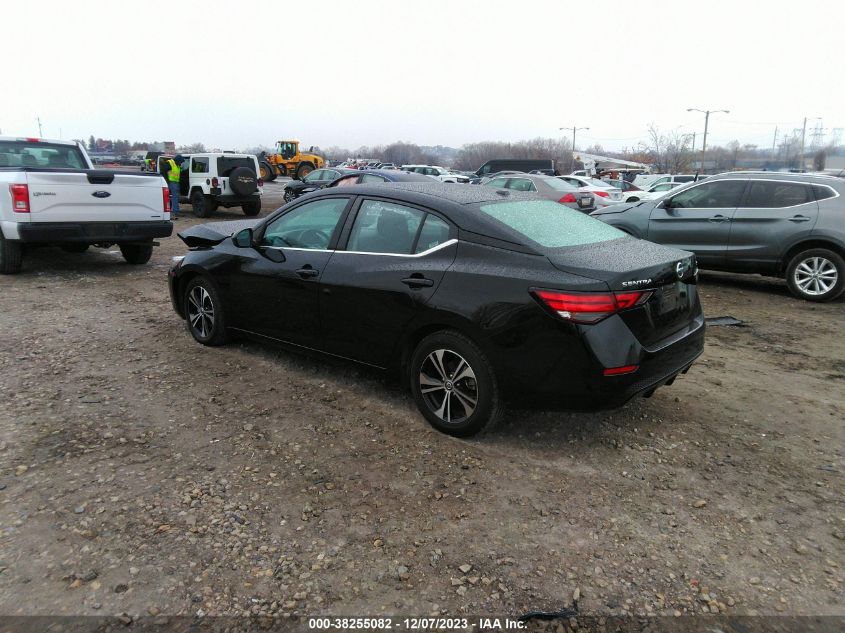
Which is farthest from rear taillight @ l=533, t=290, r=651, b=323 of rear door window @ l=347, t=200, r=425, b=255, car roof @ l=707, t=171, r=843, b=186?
car roof @ l=707, t=171, r=843, b=186

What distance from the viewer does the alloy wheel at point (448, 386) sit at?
3740 mm

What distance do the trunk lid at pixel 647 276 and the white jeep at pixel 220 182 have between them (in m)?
15.6

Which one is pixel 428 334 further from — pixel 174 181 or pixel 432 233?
pixel 174 181

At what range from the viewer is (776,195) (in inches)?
331

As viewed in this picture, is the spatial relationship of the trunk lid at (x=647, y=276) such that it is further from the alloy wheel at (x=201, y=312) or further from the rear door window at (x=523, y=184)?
the rear door window at (x=523, y=184)

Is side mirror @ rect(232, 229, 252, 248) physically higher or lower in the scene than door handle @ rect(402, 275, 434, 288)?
higher

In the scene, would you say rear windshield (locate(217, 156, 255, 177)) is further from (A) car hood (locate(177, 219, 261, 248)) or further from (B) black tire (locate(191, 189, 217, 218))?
(A) car hood (locate(177, 219, 261, 248))

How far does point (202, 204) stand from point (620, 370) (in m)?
17.0

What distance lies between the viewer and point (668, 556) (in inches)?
110

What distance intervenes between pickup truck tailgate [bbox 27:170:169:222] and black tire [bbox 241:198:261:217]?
Answer: 30.6 feet

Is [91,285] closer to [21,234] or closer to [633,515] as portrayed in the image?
[21,234]

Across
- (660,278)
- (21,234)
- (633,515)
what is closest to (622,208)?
(660,278)

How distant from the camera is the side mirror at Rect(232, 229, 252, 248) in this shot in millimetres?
5066

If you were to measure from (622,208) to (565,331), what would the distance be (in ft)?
24.6
